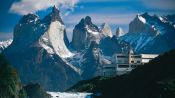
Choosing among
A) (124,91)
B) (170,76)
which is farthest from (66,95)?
(170,76)

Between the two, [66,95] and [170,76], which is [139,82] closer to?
[170,76]

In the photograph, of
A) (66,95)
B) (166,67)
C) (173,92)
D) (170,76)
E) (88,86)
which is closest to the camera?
(173,92)

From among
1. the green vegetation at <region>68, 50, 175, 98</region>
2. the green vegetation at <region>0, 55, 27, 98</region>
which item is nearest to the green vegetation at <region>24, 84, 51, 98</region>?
the green vegetation at <region>0, 55, 27, 98</region>

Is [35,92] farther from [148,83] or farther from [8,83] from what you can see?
[148,83]

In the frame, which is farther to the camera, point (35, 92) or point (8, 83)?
point (35, 92)

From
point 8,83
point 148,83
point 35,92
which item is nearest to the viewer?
point 148,83

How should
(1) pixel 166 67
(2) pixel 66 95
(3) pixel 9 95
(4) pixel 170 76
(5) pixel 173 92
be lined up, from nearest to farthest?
1. (5) pixel 173 92
2. (4) pixel 170 76
3. (1) pixel 166 67
4. (3) pixel 9 95
5. (2) pixel 66 95

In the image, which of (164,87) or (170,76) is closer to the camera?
(164,87)

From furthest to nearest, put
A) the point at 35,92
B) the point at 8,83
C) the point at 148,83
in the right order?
the point at 35,92 < the point at 8,83 < the point at 148,83

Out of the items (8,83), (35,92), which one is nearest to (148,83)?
(8,83)
